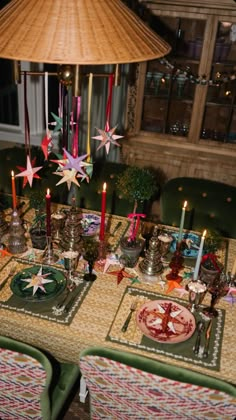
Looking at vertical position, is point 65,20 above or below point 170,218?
above

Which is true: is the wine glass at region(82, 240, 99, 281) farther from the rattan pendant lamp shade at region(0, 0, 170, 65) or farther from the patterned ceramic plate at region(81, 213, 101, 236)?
the rattan pendant lamp shade at region(0, 0, 170, 65)

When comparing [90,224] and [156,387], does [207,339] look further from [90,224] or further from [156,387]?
[90,224]

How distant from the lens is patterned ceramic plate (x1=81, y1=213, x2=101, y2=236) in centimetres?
223

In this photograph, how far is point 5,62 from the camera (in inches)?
161

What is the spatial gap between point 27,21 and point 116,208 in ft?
5.85

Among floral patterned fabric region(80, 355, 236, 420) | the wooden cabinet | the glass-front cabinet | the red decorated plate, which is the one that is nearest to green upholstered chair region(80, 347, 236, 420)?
floral patterned fabric region(80, 355, 236, 420)

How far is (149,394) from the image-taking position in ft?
4.50

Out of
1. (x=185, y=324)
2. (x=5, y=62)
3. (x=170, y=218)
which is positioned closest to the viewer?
(x=185, y=324)

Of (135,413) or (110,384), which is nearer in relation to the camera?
(110,384)

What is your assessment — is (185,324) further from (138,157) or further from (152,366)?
(138,157)

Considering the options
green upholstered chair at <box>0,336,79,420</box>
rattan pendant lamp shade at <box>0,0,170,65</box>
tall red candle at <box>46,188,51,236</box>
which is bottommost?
green upholstered chair at <box>0,336,79,420</box>

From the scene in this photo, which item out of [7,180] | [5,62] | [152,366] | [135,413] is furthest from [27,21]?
[5,62]

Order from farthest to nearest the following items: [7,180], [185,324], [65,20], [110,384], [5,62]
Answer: [5,62]
[7,180]
[185,324]
[110,384]
[65,20]

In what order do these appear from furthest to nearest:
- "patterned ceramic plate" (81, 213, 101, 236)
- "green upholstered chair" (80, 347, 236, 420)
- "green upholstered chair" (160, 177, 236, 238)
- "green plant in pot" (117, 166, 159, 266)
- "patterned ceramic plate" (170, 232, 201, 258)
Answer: "green upholstered chair" (160, 177, 236, 238)
"patterned ceramic plate" (81, 213, 101, 236)
"patterned ceramic plate" (170, 232, 201, 258)
"green plant in pot" (117, 166, 159, 266)
"green upholstered chair" (80, 347, 236, 420)
